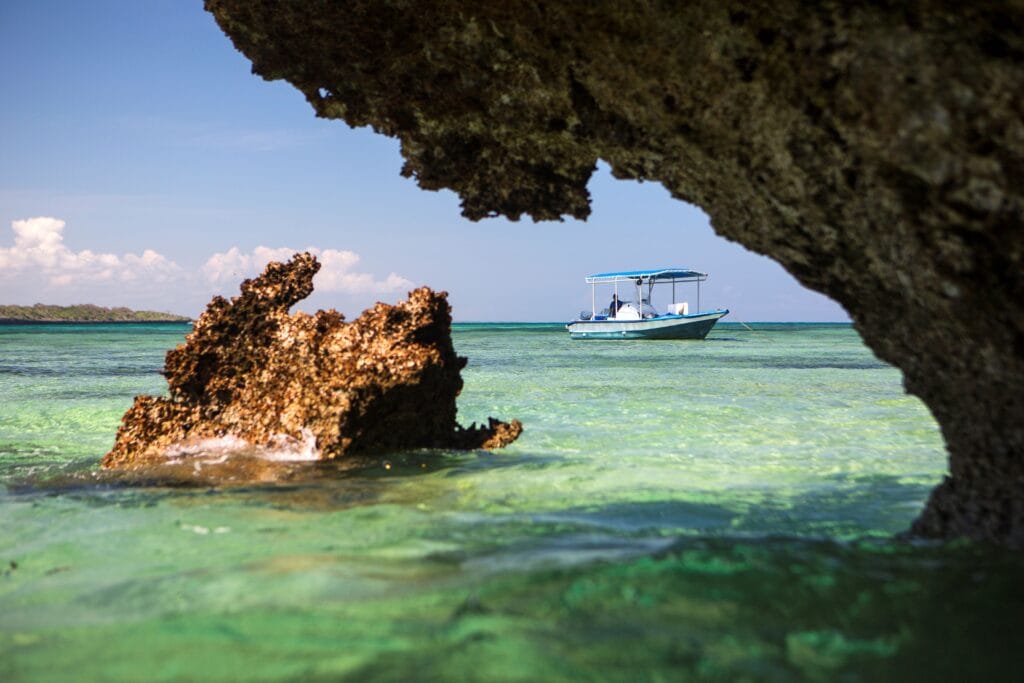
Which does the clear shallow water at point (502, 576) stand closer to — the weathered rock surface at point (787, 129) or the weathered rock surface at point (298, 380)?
the weathered rock surface at point (298, 380)

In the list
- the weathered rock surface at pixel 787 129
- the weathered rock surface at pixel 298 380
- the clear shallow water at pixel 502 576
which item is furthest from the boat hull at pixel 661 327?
the weathered rock surface at pixel 787 129

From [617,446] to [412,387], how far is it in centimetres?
229

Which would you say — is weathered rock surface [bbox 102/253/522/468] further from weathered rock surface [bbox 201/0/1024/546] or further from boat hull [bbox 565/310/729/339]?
boat hull [bbox 565/310/729/339]

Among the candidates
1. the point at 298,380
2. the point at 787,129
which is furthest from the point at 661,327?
the point at 787,129

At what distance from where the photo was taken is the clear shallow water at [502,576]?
2031 millimetres

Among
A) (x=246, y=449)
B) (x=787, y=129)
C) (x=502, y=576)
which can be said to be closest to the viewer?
(x=787, y=129)

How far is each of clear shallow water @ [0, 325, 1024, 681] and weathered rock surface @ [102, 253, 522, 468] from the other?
30 cm

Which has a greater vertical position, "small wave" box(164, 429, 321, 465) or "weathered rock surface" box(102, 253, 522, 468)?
"weathered rock surface" box(102, 253, 522, 468)

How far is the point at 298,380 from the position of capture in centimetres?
523

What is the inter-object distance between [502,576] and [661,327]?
114 ft

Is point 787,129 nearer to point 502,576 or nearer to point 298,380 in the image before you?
point 502,576

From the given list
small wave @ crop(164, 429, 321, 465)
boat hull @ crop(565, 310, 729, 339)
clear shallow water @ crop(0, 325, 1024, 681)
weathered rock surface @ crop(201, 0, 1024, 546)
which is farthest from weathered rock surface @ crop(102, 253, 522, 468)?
boat hull @ crop(565, 310, 729, 339)

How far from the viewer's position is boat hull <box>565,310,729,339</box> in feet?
119

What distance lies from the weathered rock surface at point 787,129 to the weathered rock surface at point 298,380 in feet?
4.61
